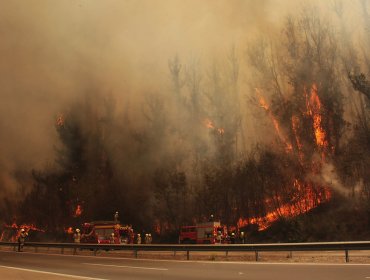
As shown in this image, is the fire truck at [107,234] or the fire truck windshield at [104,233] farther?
the fire truck windshield at [104,233]

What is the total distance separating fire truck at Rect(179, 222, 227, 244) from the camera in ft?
131

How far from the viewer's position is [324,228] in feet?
130

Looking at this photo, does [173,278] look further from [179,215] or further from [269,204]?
[179,215]

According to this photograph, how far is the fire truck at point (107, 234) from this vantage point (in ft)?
133

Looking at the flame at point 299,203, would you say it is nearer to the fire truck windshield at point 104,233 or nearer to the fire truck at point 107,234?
the fire truck at point 107,234

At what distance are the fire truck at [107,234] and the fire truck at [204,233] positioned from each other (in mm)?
5913

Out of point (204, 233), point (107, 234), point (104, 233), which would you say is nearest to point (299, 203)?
point (204, 233)

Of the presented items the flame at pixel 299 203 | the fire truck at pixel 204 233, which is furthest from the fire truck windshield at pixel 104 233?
the flame at pixel 299 203

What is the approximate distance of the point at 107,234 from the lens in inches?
1609

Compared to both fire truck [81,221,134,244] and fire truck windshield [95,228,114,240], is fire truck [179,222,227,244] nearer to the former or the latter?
fire truck [81,221,134,244]

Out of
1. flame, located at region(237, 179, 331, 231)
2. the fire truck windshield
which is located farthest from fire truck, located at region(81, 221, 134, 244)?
flame, located at region(237, 179, 331, 231)

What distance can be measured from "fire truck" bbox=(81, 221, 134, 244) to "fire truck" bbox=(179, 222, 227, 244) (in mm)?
5913

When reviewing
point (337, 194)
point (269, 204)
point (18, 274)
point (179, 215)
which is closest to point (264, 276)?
point (18, 274)

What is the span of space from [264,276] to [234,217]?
4608 centimetres
